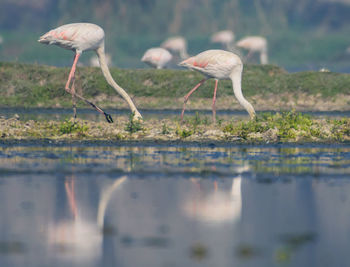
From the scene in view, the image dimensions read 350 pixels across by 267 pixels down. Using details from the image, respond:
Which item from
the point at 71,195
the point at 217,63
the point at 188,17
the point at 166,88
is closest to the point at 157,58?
the point at 166,88

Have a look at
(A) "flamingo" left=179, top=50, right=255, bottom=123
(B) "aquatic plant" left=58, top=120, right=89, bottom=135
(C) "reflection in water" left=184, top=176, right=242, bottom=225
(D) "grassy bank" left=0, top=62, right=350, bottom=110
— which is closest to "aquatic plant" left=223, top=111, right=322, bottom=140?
(A) "flamingo" left=179, top=50, right=255, bottom=123

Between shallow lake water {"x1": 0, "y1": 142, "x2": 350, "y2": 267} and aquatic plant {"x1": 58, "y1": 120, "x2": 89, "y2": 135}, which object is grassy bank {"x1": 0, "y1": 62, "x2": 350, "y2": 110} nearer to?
aquatic plant {"x1": 58, "y1": 120, "x2": 89, "y2": 135}

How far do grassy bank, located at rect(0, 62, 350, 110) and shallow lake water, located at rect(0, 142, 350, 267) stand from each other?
9.69 metres

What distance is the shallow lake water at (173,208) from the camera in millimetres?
6590

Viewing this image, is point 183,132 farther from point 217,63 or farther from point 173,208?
point 173,208

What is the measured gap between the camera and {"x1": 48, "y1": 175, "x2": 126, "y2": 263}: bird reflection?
6.59m

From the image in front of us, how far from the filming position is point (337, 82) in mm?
23953

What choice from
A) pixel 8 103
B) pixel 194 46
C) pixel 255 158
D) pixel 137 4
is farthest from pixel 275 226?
pixel 137 4

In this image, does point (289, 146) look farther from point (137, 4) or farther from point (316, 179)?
point (137, 4)

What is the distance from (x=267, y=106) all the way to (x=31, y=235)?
16146 millimetres

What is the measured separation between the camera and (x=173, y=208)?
27.5 feet

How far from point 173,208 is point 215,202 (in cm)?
53

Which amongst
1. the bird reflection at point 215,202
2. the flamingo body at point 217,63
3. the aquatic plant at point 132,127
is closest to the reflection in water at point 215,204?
the bird reflection at point 215,202

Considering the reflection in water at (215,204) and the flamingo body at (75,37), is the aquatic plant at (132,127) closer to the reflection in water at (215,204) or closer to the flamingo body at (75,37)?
the flamingo body at (75,37)
